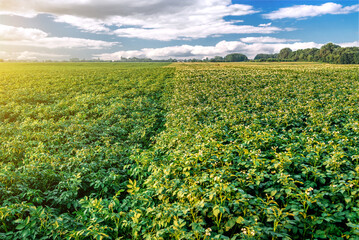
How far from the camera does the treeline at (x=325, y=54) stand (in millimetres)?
85300

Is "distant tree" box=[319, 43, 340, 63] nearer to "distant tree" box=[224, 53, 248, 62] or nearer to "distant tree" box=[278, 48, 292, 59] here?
"distant tree" box=[278, 48, 292, 59]

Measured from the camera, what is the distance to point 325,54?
10194 cm

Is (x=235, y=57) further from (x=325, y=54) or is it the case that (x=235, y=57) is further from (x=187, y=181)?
(x=187, y=181)

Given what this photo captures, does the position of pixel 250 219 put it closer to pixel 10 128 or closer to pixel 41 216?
pixel 41 216

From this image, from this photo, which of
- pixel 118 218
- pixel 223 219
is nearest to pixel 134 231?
pixel 118 218

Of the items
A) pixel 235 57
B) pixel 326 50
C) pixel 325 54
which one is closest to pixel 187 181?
pixel 325 54

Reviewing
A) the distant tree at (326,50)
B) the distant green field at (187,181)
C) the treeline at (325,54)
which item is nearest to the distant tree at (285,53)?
the treeline at (325,54)

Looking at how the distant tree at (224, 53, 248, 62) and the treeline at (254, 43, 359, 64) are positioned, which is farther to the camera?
the distant tree at (224, 53, 248, 62)

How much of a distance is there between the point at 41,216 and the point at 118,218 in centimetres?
153

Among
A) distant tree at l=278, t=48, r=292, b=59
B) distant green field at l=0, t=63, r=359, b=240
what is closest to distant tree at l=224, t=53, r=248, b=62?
distant tree at l=278, t=48, r=292, b=59

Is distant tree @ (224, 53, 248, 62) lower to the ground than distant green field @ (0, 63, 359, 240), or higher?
higher

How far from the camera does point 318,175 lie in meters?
4.64

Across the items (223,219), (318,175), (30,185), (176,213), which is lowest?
(30,185)

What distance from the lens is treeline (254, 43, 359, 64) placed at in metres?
85.3
